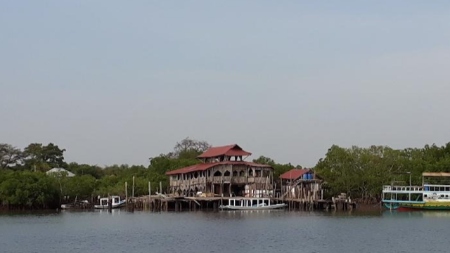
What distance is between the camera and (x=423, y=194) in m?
77.9

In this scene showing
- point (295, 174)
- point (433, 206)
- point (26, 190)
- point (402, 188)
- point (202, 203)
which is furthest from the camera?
point (295, 174)

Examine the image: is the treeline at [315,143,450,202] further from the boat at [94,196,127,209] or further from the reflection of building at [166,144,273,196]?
the boat at [94,196,127,209]

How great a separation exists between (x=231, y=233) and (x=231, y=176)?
33.7 meters

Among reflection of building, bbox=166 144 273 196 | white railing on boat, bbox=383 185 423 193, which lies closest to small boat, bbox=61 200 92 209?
reflection of building, bbox=166 144 273 196

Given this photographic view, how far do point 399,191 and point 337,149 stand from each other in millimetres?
12370

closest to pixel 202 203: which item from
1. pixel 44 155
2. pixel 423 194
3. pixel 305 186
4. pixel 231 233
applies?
pixel 305 186

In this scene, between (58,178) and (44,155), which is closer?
(58,178)

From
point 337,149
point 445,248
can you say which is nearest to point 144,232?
point 445,248

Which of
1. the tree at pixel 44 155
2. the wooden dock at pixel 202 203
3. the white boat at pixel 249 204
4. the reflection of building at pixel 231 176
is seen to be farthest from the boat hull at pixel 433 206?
the tree at pixel 44 155

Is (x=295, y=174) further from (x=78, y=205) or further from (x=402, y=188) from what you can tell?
(x=78, y=205)

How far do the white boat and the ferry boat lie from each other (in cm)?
1170

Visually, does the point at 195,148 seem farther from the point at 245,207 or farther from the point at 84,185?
the point at 245,207

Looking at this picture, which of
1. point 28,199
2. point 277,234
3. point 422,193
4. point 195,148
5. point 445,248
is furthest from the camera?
point 195,148

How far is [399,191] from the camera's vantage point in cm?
7838
